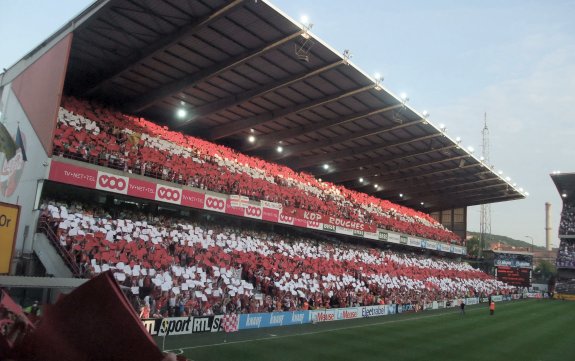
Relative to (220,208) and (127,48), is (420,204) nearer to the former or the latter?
(220,208)

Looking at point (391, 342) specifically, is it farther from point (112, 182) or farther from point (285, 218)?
point (112, 182)

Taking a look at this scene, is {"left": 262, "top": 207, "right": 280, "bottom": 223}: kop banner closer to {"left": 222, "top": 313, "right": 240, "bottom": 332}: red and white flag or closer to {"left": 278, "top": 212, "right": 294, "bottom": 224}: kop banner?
{"left": 278, "top": 212, "right": 294, "bottom": 224}: kop banner

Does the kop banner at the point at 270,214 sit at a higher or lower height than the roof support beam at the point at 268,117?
lower

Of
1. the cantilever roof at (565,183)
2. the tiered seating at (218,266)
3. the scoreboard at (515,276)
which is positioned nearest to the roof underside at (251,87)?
the tiered seating at (218,266)

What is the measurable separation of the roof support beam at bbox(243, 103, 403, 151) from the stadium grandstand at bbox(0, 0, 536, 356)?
137mm

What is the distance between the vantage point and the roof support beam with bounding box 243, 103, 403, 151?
31.1 m

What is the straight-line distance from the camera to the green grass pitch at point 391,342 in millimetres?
15445

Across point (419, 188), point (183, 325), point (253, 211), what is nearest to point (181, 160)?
point (253, 211)

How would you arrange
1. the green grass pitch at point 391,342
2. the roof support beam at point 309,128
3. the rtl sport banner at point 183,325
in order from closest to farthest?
the green grass pitch at point 391,342, the rtl sport banner at point 183,325, the roof support beam at point 309,128

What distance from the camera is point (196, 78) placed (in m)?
26.0

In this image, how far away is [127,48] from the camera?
2344 cm

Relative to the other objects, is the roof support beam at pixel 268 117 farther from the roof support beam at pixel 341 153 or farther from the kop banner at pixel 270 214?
the roof support beam at pixel 341 153

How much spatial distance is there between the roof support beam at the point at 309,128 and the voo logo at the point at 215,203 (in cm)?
1045

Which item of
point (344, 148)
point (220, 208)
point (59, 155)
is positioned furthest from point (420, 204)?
point (59, 155)
